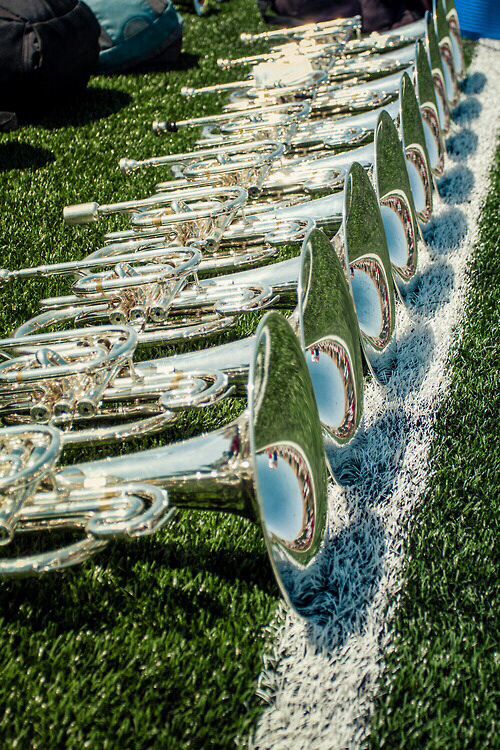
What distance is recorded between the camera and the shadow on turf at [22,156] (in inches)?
106

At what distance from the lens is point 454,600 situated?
1.20 meters

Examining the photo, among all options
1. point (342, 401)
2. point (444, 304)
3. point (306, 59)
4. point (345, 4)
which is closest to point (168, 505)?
point (342, 401)

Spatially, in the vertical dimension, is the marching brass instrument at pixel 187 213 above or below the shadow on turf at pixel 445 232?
above

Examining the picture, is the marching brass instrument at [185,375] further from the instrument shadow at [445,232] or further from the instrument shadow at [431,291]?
the instrument shadow at [445,232]

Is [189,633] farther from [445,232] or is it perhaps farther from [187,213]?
[445,232]

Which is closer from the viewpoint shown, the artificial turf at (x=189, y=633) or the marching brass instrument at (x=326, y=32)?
the artificial turf at (x=189, y=633)

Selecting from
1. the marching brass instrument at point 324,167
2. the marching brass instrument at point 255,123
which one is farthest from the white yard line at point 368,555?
the marching brass instrument at point 255,123

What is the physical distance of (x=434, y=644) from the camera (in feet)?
3.74

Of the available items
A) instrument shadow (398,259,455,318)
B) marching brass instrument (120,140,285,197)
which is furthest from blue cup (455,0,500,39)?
instrument shadow (398,259,455,318)

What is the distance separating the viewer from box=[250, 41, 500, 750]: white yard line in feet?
3.46

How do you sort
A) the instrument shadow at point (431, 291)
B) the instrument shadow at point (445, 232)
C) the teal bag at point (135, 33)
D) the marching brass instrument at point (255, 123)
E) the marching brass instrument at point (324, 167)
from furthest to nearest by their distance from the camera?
1. the teal bag at point (135, 33)
2. the marching brass instrument at point (255, 123)
3. the instrument shadow at point (445, 232)
4. the marching brass instrument at point (324, 167)
5. the instrument shadow at point (431, 291)

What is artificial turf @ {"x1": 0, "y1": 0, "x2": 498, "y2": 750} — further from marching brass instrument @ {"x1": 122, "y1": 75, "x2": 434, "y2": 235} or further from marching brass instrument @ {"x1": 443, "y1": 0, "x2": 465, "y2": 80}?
marching brass instrument @ {"x1": 443, "y1": 0, "x2": 465, "y2": 80}

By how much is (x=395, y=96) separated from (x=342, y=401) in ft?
6.28

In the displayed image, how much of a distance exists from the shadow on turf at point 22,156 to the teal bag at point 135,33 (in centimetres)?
96
